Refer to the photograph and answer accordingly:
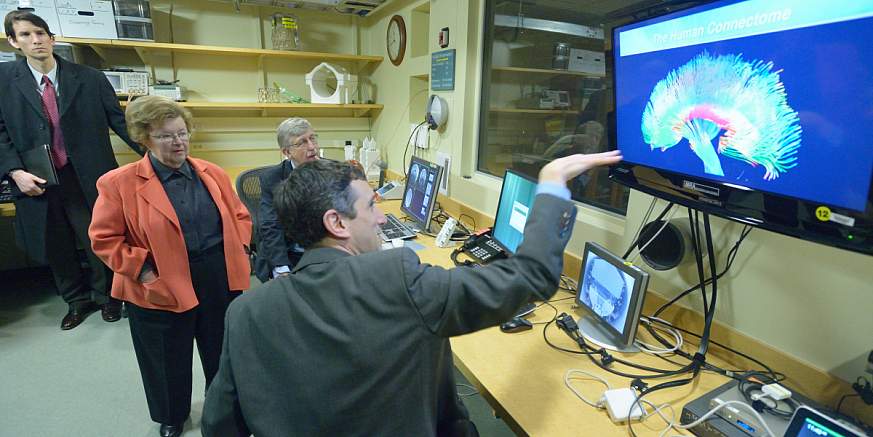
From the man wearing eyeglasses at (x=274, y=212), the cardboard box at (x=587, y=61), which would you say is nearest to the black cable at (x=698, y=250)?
the cardboard box at (x=587, y=61)

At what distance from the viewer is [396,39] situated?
135 inches

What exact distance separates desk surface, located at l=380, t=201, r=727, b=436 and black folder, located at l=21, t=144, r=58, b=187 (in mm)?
2514

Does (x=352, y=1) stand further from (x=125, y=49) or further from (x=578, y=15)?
(x=578, y=15)

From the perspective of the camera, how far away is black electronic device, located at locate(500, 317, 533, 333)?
4.59ft

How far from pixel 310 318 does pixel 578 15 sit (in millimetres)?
1877

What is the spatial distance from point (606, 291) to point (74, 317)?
3200 mm

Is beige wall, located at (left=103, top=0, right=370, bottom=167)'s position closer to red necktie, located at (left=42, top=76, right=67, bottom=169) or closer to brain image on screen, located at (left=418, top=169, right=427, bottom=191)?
red necktie, located at (left=42, top=76, right=67, bottom=169)

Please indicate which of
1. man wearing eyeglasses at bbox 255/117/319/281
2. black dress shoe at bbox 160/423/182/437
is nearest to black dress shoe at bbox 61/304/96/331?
black dress shoe at bbox 160/423/182/437

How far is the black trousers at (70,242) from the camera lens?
258cm

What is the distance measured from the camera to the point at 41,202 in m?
2.54

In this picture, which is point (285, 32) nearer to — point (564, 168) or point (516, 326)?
point (516, 326)

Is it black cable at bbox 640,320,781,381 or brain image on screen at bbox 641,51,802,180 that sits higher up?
brain image on screen at bbox 641,51,802,180

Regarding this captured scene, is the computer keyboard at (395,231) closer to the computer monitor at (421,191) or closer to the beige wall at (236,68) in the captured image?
the computer monitor at (421,191)

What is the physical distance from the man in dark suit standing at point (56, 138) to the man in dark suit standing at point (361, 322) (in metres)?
1.99
